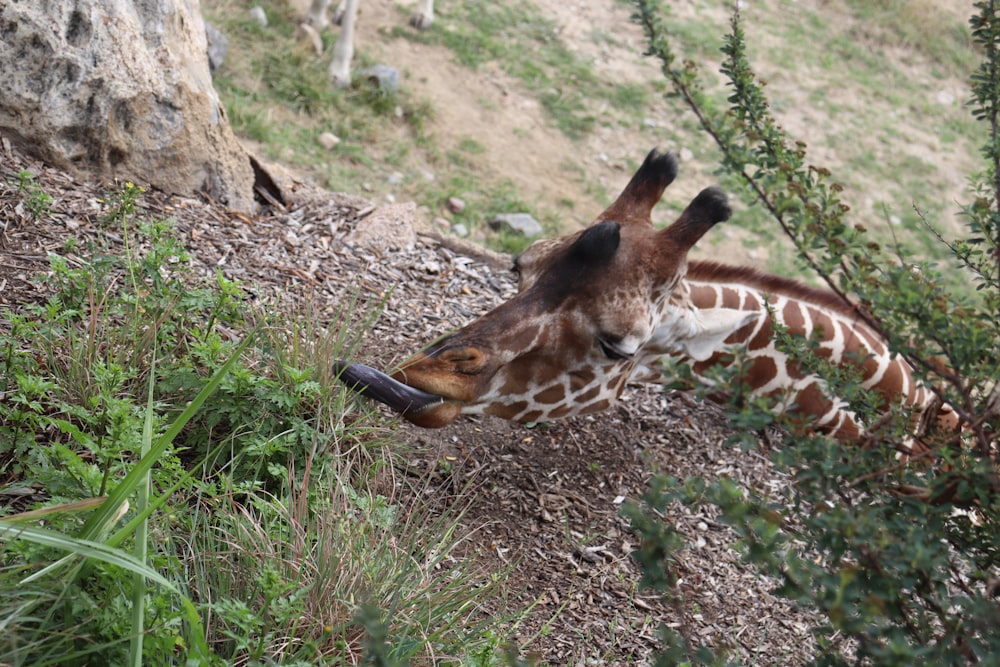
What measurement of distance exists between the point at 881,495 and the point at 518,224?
5.08 m

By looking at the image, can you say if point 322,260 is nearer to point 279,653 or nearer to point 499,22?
point 279,653

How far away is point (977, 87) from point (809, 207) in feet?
2.87

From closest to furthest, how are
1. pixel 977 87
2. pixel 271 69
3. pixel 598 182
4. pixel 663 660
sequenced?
pixel 663 660 → pixel 977 87 → pixel 271 69 → pixel 598 182

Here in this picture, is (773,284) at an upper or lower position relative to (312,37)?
upper

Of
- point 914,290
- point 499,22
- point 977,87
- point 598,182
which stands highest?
point 977,87

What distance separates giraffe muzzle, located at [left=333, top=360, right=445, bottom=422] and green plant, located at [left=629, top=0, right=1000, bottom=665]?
1.22 m

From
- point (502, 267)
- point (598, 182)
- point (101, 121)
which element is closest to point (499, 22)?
point (598, 182)

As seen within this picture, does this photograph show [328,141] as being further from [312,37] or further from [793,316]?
[793,316]

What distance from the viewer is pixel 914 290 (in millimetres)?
2072

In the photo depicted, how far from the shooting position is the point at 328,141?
7.17 m

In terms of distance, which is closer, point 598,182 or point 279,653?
point 279,653

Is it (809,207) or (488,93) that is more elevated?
(809,207)

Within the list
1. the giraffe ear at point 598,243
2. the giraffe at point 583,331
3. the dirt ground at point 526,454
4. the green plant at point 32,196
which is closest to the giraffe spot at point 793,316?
the giraffe at point 583,331

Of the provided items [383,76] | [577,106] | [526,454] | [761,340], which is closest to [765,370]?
[761,340]
